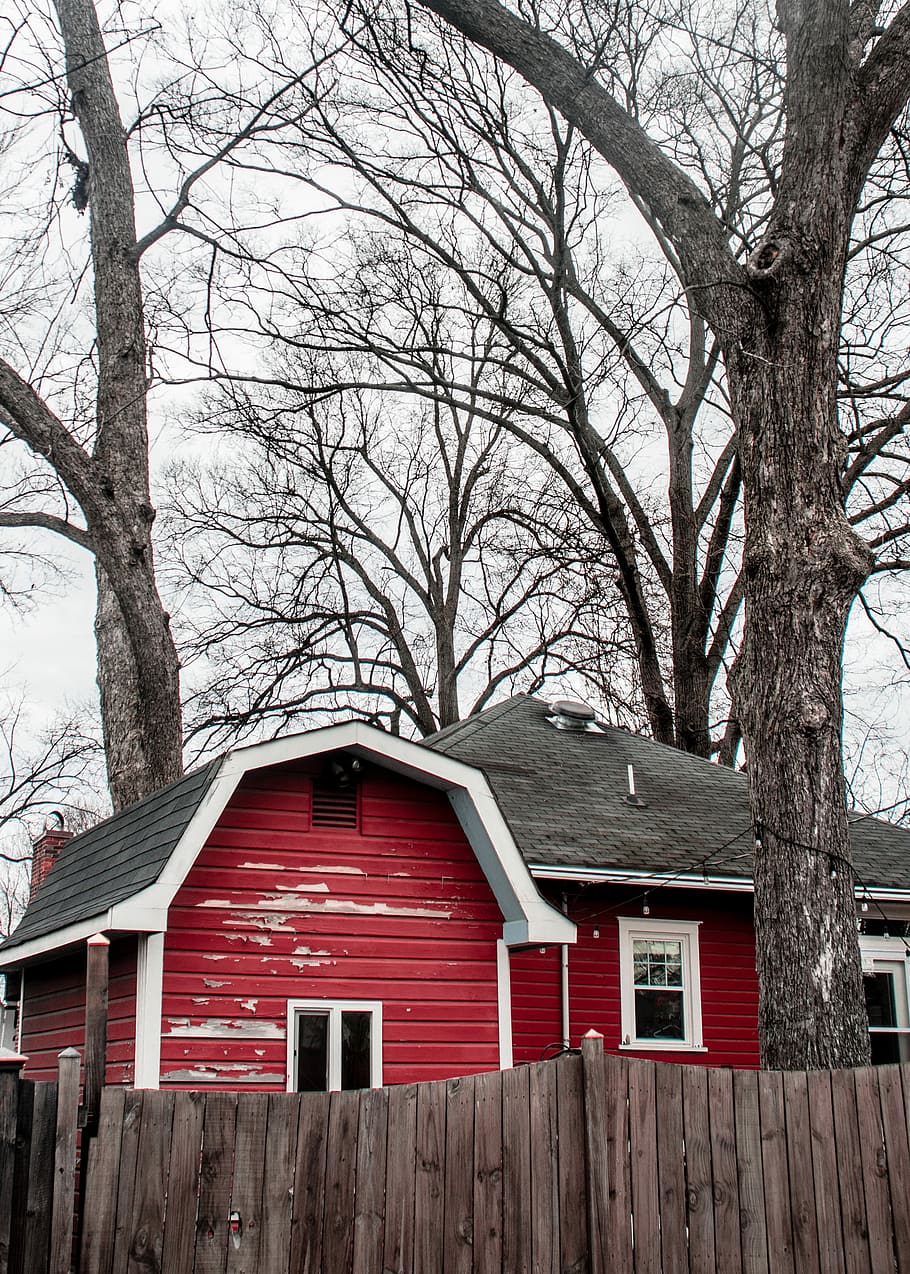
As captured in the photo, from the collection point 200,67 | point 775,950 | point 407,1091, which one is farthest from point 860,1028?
point 200,67

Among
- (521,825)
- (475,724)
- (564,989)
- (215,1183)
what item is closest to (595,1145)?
(215,1183)

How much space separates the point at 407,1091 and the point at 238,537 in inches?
872

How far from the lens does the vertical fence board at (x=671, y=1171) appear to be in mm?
6242

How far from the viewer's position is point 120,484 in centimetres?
1469

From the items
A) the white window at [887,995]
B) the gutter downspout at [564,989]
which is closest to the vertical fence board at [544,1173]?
the gutter downspout at [564,989]

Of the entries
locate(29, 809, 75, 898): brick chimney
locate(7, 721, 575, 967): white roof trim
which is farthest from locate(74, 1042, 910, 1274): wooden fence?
locate(29, 809, 75, 898): brick chimney

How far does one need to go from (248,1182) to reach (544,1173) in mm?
1383

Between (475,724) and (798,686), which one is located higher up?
(475,724)

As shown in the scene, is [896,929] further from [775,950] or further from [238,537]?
[238,537]

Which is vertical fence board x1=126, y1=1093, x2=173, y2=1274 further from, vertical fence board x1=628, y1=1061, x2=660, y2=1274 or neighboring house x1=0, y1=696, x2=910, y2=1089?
neighboring house x1=0, y1=696, x2=910, y2=1089

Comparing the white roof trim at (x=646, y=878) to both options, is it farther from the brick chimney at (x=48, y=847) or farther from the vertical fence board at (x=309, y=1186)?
the brick chimney at (x=48, y=847)

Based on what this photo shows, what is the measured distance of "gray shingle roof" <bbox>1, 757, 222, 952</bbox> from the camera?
927 cm

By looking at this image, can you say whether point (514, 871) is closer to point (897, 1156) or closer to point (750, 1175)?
point (750, 1175)

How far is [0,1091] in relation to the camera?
6.12 m
